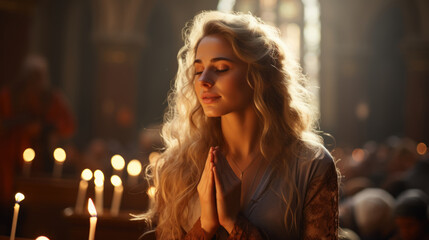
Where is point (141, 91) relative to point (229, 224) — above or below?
above

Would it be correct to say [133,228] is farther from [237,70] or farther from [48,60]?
[48,60]

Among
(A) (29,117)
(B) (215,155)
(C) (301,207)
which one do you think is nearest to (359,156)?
(A) (29,117)

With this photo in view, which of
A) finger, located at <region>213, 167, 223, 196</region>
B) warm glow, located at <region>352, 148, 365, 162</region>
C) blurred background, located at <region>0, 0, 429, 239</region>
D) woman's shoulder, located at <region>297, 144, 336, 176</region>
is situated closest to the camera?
finger, located at <region>213, 167, 223, 196</region>

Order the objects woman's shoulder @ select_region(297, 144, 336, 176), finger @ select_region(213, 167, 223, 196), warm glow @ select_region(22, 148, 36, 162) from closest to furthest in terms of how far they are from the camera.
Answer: finger @ select_region(213, 167, 223, 196), woman's shoulder @ select_region(297, 144, 336, 176), warm glow @ select_region(22, 148, 36, 162)

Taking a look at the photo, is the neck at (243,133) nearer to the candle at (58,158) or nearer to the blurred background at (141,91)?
the blurred background at (141,91)

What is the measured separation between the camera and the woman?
1.99 metres

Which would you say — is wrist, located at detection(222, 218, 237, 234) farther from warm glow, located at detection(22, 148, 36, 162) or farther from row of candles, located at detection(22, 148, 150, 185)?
warm glow, located at detection(22, 148, 36, 162)

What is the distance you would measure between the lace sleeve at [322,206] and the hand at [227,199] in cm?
26

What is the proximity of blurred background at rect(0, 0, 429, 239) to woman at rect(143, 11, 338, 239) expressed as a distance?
1.25 m

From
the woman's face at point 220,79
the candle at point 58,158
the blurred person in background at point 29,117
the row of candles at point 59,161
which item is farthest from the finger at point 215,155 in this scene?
the blurred person in background at point 29,117

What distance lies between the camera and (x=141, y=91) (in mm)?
18547

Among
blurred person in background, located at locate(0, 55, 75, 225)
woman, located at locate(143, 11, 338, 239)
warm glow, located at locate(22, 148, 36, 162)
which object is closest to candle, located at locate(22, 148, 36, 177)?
warm glow, located at locate(22, 148, 36, 162)

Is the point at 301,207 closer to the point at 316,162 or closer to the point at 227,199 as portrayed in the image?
the point at 316,162

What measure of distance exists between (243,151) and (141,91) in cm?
1652
